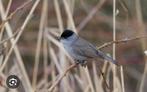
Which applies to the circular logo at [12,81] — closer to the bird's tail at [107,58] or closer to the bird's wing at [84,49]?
the bird's wing at [84,49]

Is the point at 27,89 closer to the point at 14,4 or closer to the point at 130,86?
the point at 14,4

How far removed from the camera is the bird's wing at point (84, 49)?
2406mm

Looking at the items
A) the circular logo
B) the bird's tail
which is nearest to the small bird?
the bird's tail

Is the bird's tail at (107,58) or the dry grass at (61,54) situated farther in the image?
the dry grass at (61,54)

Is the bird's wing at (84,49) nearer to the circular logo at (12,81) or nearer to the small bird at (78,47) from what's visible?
the small bird at (78,47)

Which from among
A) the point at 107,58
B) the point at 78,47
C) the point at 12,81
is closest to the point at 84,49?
the point at 78,47

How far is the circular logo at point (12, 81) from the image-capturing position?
249cm

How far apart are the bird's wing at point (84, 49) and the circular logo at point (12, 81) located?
0.98 ft

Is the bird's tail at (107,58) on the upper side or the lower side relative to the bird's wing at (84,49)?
lower

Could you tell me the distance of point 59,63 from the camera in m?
2.92

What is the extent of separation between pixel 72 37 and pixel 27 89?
38 cm

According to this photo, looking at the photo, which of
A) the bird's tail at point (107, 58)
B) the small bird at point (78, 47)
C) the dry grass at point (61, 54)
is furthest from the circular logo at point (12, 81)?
the bird's tail at point (107, 58)

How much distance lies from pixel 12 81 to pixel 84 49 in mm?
364

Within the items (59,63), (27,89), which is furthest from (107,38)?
(27,89)
